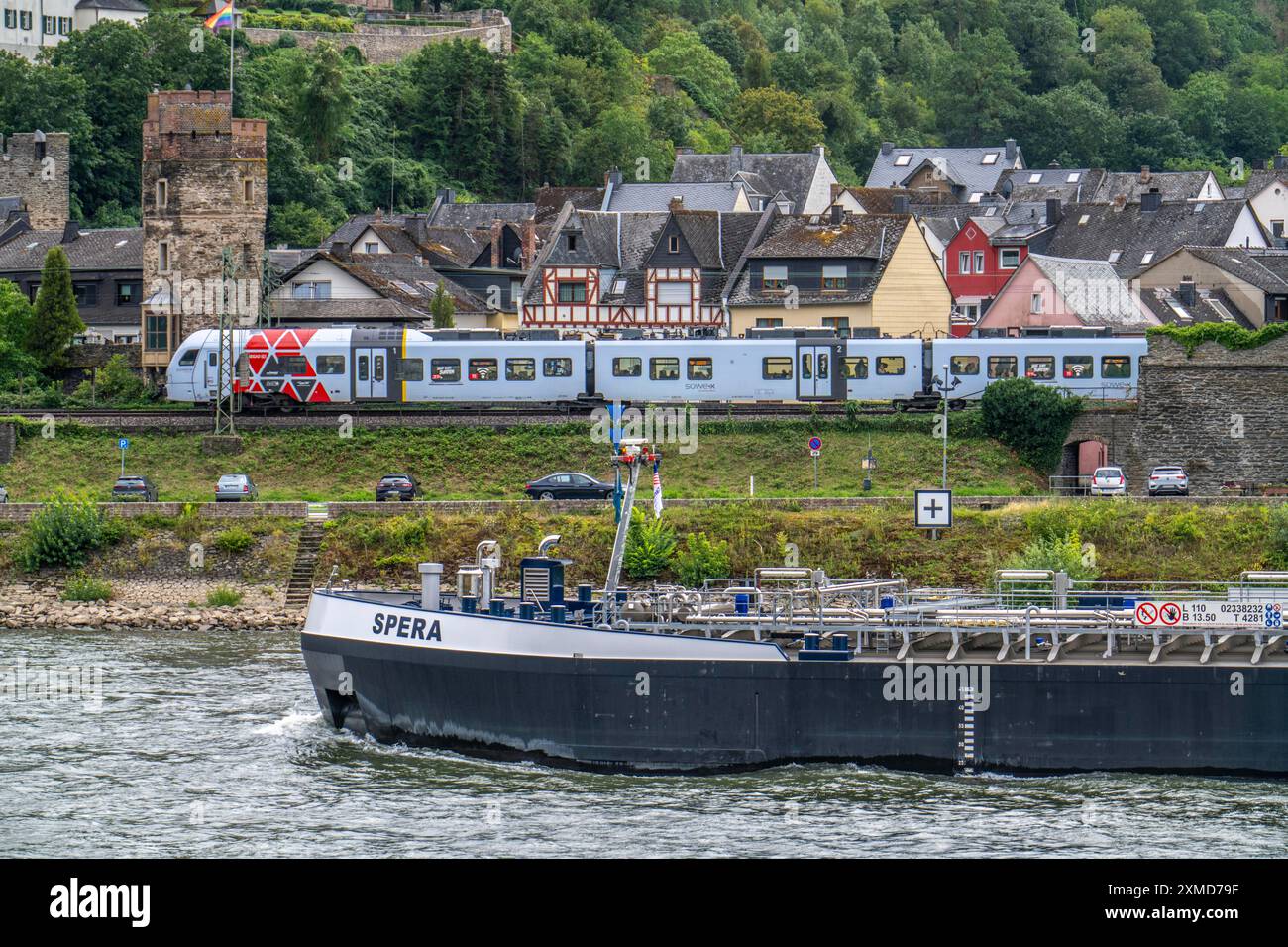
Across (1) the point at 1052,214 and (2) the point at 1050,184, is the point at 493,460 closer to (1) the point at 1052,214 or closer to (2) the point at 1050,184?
(1) the point at 1052,214

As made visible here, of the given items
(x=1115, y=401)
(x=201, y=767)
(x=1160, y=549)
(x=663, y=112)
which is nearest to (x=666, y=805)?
(x=201, y=767)

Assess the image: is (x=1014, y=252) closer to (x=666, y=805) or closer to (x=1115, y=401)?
(x=1115, y=401)

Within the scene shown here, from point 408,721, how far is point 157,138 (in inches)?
1699

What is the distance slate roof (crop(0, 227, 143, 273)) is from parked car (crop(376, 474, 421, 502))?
31782 mm

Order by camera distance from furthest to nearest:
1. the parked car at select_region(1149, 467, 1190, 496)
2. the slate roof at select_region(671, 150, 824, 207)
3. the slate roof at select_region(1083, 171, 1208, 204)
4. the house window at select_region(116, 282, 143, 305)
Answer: the slate roof at select_region(1083, 171, 1208, 204) < the slate roof at select_region(671, 150, 824, 207) < the house window at select_region(116, 282, 143, 305) < the parked car at select_region(1149, 467, 1190, 496)

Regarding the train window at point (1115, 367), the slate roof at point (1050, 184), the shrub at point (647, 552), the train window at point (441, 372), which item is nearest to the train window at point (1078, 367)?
the train window at point (1115, 367)

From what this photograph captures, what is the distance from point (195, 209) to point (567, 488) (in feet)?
73.7

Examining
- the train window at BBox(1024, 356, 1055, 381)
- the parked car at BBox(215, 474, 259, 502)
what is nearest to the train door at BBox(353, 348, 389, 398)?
the parked car at BBox(215, 474, 259, 502)

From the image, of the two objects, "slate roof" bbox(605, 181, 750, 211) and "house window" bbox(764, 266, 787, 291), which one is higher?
"slate roof" bbox(605, 181, 750, 211)

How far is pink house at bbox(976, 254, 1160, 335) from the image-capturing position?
3061 inches

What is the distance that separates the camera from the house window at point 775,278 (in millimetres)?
79938

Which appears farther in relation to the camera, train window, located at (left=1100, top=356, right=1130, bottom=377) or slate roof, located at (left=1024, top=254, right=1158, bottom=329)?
slate roof, located at (left=1024, top=254, right=1158, bottom=329)

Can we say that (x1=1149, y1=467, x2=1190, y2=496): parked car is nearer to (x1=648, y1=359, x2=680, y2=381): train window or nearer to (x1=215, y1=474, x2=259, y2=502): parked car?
(x1=648, y1=359, x2=680, y2=381): train window

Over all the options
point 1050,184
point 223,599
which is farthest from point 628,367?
point 1050,184
